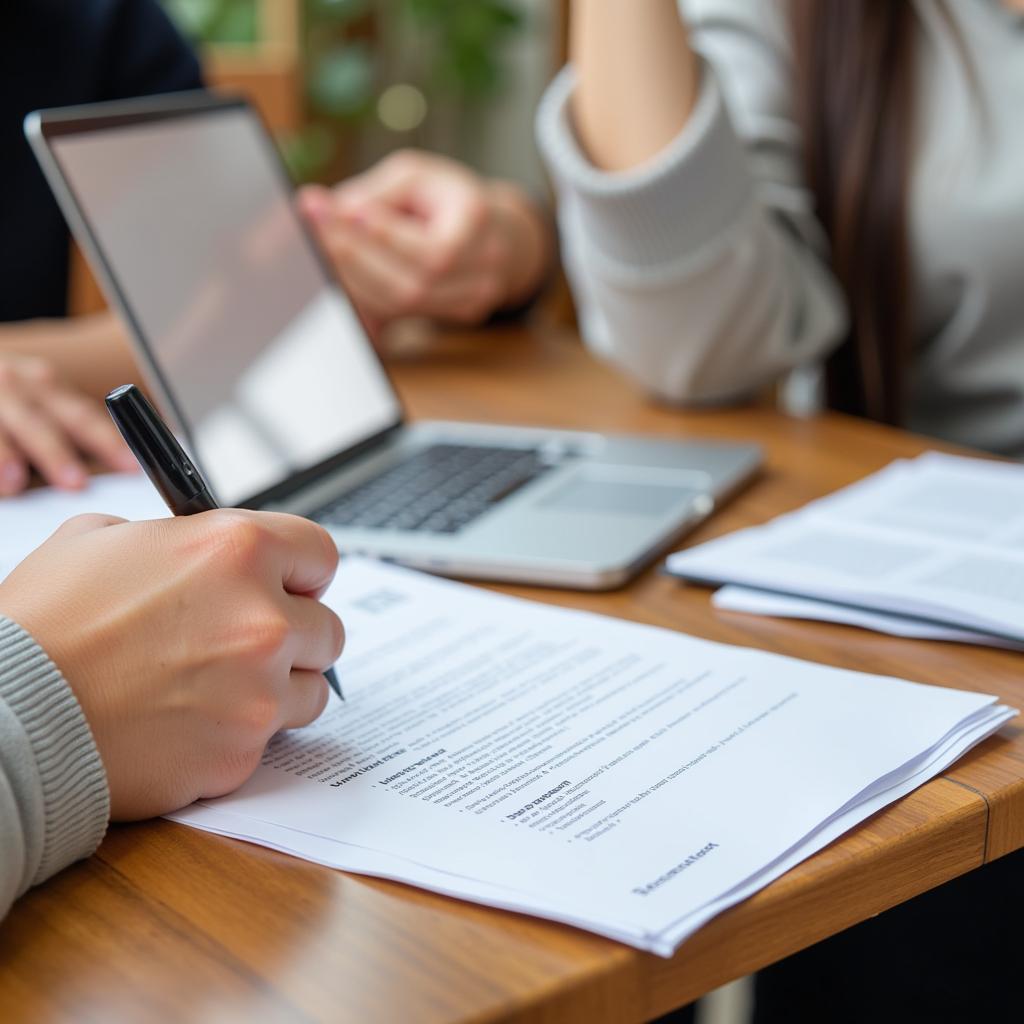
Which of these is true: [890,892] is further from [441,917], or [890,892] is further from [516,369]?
[516,369]

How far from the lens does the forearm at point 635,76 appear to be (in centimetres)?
85

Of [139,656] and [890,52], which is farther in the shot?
[890,52]

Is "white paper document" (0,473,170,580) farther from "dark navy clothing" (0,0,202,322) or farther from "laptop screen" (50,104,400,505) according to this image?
"dark navy clothing" (0,0,202,322)

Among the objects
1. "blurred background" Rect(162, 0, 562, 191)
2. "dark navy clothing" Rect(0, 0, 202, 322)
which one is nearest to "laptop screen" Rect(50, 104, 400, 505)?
"dark navy clothing" Rect(0, 0, 202, 322)

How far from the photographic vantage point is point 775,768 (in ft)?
1.36

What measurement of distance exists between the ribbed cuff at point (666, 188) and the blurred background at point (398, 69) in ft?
5.59

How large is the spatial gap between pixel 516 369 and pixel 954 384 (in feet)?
1.16

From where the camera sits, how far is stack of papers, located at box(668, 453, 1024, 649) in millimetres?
546

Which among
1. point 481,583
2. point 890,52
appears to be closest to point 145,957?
point 481,583

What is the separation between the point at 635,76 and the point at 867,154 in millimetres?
246

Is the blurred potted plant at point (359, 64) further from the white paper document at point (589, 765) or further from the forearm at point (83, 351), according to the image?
the white paper document at point (589, 765)

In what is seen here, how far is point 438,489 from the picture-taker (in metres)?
0.72

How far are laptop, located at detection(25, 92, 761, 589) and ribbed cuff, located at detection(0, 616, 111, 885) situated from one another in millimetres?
260

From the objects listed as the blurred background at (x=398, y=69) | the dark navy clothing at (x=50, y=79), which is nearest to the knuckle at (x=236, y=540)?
the dark navy clothing at (x=50, y=79)
